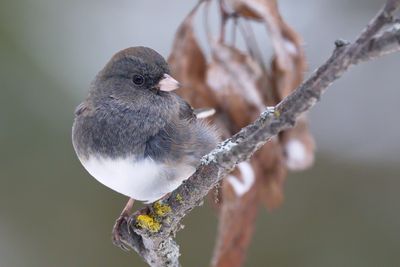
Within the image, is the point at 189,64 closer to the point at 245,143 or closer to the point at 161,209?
the point at 161,209

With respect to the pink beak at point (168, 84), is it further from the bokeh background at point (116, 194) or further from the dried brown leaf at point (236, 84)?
the bokeh background at point (116, 194)

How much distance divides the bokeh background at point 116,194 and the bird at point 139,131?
58.2 inches

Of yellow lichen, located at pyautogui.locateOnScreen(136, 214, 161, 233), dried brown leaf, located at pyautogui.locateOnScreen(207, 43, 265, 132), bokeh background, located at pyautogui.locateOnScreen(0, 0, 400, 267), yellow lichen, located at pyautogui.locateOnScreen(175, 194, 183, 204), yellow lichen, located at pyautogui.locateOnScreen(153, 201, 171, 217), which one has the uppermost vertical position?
dried brown leaf, located at pyautogui.locateOnScreen(207, 43, 265, 132)

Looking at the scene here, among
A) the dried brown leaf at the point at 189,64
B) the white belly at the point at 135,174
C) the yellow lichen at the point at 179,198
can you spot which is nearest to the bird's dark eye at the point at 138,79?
the dried brown leaf at the point at 189,64

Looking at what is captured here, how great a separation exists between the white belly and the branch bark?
0.32ft

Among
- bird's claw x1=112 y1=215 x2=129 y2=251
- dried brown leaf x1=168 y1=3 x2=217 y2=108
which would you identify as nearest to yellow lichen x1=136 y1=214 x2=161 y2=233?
bird's claw x1=112 y1=215 x2=129 y2=251

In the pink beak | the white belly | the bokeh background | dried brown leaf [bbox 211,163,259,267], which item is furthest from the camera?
the bokeh background

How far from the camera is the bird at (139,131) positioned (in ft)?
4.97

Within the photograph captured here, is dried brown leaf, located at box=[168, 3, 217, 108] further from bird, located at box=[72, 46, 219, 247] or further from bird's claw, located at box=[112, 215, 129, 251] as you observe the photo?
bird's claw, located at box=[112, 215, 129, 251]

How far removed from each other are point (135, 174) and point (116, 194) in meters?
1.69

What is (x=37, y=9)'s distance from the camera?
3.68m

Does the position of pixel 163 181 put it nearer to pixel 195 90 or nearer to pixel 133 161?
pixel 133 161

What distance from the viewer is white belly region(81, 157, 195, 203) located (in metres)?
1.50

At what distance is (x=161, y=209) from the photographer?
4.36 ft
